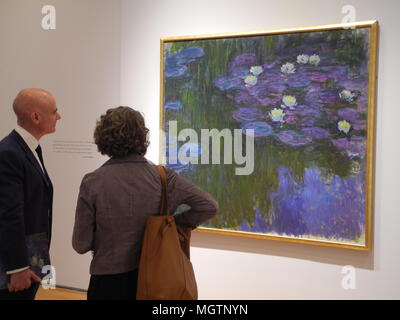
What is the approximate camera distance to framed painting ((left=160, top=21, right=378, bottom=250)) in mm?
2727

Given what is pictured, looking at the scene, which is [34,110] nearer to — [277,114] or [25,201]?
[25,201]

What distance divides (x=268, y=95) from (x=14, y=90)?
2387 millimetres

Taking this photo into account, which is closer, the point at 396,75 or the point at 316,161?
the point at 396,75

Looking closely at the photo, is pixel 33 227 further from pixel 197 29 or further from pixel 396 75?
pixel 396 75

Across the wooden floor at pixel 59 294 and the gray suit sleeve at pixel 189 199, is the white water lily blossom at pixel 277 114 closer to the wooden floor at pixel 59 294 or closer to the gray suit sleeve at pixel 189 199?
the gray suit sleeve at pixel 189 199

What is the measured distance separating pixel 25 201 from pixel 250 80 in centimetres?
163

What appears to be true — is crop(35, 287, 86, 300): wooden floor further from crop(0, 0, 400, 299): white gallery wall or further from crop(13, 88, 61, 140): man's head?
crop(13, 88, 61, 140): man's head

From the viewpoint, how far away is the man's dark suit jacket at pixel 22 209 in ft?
6.48

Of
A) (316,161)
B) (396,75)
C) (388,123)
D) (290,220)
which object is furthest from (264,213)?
(396,75)

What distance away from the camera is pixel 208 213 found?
78.7 inches

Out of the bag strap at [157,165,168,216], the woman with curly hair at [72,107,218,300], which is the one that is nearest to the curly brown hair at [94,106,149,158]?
the woman with curly hair at [72,107,218,300]

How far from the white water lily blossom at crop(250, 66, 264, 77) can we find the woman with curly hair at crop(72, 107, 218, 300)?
50.9 inches
